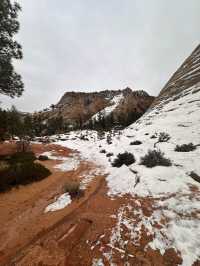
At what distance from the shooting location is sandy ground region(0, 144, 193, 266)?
3311 millimetres

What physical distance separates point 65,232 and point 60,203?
185 centimetres

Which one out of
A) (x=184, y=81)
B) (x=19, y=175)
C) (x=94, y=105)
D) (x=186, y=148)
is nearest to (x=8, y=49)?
(x=19, y=175)

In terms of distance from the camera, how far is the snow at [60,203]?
18.5ft

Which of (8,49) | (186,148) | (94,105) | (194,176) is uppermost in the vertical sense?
(94,105)

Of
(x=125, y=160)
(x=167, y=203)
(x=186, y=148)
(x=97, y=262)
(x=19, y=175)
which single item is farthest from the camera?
(x=125, y=160)

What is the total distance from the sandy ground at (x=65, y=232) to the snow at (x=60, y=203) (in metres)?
0.21

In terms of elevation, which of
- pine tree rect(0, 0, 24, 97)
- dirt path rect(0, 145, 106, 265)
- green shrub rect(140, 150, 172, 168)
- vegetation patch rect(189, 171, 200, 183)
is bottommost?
dirt path rect(0, 145, 106, 265)

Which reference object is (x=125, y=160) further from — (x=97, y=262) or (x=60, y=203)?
(x=97, y=262)

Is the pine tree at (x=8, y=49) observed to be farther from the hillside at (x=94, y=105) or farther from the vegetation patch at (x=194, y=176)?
the hillside at (x=94, y=105)

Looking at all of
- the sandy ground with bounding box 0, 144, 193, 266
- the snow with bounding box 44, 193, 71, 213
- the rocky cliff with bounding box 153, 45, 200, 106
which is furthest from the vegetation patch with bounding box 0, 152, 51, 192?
the rocky cliff with bounding box 153, 45, 200, 106

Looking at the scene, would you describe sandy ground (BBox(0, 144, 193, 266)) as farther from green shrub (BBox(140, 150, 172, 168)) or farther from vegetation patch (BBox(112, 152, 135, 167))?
vegetation patch (BBox(112, 152, 135, 167))

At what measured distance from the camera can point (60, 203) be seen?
5.98 m

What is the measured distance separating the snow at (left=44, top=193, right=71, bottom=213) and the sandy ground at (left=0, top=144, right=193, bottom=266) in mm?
211

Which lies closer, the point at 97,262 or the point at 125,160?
the point at 97,262
